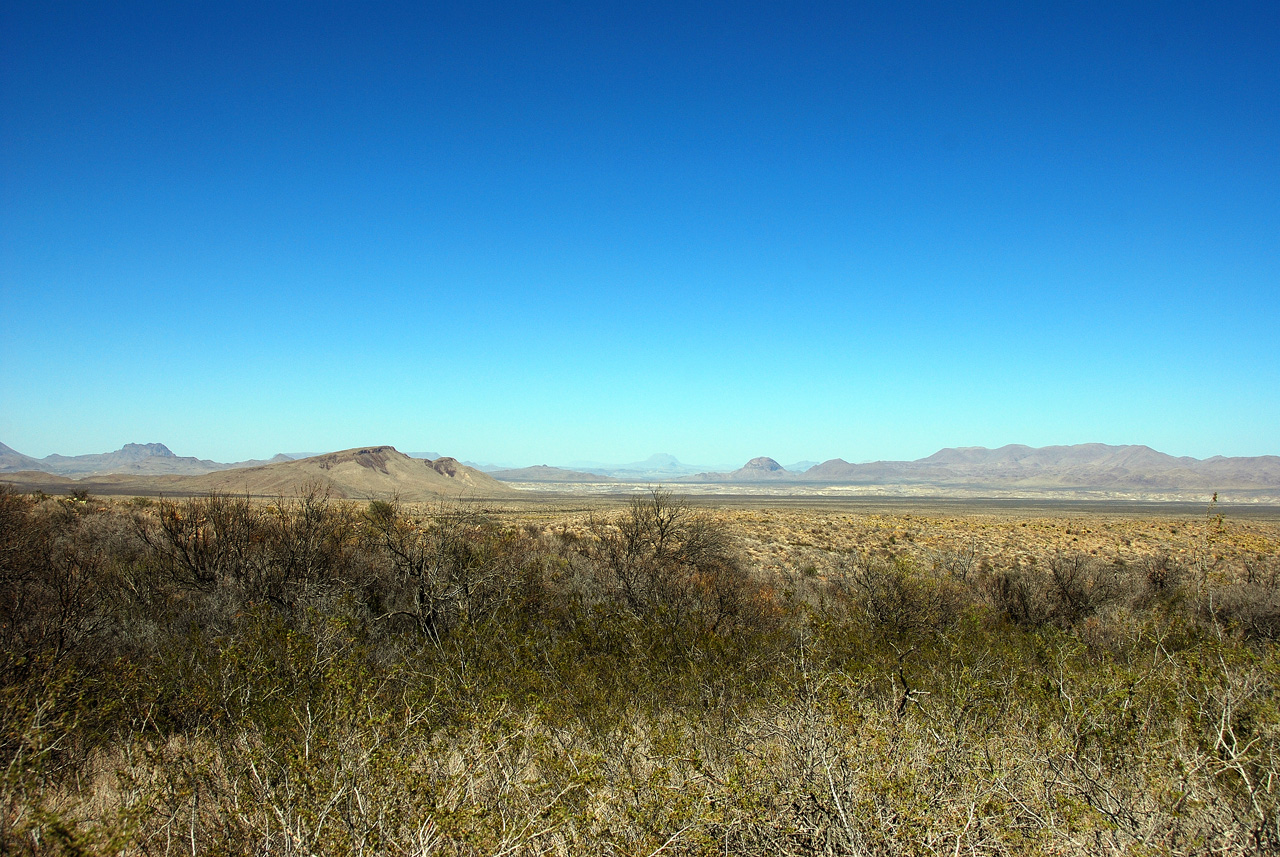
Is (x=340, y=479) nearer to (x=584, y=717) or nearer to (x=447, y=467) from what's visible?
(x=447, y=467)

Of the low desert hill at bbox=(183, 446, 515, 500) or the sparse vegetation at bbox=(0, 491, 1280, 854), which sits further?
the low desert hill at bbox=(183, 446, 515, 500)

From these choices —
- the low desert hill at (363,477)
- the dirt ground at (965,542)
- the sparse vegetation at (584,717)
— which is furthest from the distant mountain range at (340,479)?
the sparse vegetation at (584,717)

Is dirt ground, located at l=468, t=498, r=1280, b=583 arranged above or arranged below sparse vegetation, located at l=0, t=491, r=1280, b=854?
below

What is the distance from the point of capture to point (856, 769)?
15.4 ft

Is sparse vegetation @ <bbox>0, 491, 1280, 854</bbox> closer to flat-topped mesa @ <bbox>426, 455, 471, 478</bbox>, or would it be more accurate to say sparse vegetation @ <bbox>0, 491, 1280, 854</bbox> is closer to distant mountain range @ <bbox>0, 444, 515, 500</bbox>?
distant mountain range @ <bbox>0, 444, 515, 500</bbox>

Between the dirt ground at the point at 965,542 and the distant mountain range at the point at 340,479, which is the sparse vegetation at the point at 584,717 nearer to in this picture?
the dirt ground at the point at 965,542

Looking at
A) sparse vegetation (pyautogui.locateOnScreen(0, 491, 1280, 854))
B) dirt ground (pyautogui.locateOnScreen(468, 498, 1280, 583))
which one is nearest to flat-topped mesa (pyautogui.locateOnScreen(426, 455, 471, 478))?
dirt ground (pyautogui.locateOnScreen(468, 498, 1280, 583))

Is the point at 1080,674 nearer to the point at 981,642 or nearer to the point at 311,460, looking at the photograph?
the point at 981,642

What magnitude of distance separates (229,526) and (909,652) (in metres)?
16.3

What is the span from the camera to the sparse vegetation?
13.1 feet

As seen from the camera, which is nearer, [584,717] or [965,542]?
[584,717]

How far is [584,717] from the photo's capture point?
6.70 m

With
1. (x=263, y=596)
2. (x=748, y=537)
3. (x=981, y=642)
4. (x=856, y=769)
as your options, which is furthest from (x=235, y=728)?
(x=748, y=537)

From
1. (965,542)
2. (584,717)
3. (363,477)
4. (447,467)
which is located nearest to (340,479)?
(363,477)
